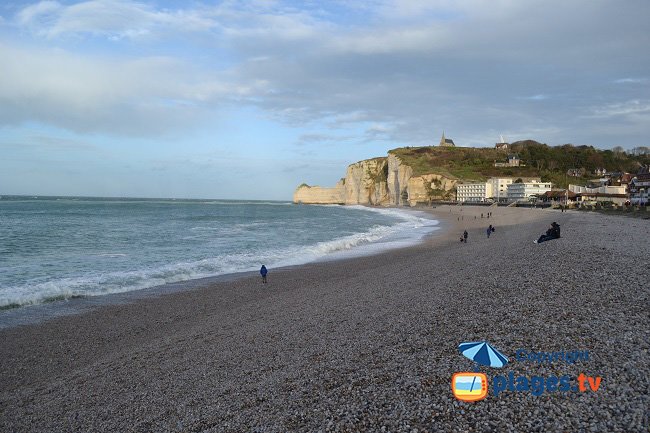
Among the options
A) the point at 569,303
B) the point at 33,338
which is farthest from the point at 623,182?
the point at 33,338

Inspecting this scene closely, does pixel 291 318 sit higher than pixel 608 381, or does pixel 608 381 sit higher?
pixel 608 381

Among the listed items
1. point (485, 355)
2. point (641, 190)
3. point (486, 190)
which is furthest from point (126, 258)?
point (486, 190)

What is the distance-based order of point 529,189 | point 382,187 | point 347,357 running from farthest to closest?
point 382,187 → point 529,189 → point 347,357

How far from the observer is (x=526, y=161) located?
5413 inches

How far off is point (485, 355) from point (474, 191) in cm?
11137

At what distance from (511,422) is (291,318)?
6.93 metres

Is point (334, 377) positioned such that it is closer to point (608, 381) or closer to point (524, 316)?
point (608, 381)

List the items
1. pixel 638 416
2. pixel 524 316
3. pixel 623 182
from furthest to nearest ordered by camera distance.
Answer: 1. pixel 623 182
2. pixel 524 316
3. pixel 638 416

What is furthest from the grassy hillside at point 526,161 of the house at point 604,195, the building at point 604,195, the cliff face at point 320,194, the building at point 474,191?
the cliff face at point 320,194

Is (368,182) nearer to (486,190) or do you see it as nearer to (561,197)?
(486,190)

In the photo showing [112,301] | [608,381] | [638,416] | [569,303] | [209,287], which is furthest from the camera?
[209,287]

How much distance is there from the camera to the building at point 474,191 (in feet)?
357

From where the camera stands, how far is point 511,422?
456cm

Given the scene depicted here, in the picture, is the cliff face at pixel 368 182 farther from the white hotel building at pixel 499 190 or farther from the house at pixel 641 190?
the house at pixel 641 190
